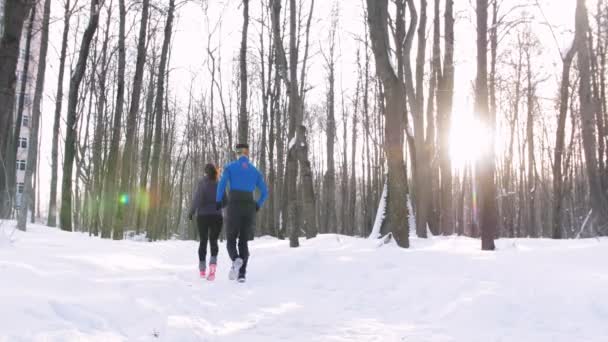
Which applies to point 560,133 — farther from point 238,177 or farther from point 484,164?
point 238,177

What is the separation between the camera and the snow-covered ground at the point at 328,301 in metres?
3.43

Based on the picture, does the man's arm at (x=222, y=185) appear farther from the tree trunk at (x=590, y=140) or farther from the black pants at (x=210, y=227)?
the tree trunk at (x=590, y=140)

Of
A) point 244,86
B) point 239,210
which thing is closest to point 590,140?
point 239,210

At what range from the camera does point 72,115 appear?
627 inches

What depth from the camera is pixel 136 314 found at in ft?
12.7

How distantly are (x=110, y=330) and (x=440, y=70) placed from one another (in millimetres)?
14537

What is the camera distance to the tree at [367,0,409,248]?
8.95 meters

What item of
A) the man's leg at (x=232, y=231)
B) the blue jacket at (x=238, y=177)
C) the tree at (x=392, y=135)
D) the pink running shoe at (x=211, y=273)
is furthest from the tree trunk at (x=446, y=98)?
the pink running shoe at (x=211, y=273)

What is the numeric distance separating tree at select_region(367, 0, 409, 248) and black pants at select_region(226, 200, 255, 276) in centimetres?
329

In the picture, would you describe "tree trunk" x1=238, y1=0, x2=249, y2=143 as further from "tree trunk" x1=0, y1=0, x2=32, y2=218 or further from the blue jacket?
"tree trunk" x1=0, y1=0, x2=32, y2=218

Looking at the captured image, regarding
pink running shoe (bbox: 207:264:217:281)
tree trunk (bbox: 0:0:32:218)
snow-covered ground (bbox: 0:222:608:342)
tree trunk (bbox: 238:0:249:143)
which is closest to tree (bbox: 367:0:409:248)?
snow-covered ground (bbox: 0:222:608:342)

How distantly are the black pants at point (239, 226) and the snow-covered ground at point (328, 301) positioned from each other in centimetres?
45

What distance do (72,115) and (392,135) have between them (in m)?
12.1

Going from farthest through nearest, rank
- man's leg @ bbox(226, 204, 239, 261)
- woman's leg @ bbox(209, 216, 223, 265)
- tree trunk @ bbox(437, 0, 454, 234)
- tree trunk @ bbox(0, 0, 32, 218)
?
tree trunk @ bbox(437, 0, 454, 234) < woman's leg @ bbox(209, 216, 223, 265) < man's leg @ bbox(226, 204, 239, 261) < tree trunk @ bbox(0, 0, 32, 218)
